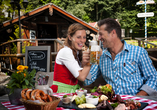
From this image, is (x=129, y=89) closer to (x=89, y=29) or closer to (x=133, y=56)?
(x=133, y=56)

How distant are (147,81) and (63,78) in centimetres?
116

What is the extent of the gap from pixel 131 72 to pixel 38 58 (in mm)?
3179

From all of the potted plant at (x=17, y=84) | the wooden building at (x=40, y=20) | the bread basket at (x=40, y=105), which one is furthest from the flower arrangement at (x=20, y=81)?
the wooden building at (x=40, y=20)

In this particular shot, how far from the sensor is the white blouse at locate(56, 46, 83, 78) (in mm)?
2393

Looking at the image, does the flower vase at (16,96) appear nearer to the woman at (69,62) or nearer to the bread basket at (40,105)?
the bread basket at (40,105)

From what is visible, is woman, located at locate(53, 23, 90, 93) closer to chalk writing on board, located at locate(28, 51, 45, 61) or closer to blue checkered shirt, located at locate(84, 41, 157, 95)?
blue checkered shirt, located at locate(84, 41, 157, 95)

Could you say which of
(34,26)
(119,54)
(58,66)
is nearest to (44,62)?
(58,66)

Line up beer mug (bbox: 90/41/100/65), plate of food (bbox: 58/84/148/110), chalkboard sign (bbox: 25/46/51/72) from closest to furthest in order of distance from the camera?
plate of food (bbox: 58/84/148/110)
beer mug (bbox: 90/41/100/65)
chalkboard sign (bbox: 25/46/51/72)

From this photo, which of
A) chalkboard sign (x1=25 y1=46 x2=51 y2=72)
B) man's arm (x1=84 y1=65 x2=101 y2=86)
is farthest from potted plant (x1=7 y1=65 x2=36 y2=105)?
chalkboard sign (x1=25 y1=46 x2=51 y2=72)

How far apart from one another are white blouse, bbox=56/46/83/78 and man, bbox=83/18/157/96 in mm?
471

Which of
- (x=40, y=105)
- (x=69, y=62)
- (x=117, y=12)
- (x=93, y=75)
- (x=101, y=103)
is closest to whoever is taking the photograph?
(x=40, y=105)

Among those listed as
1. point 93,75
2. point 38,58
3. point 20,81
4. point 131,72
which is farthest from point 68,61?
point 38,58

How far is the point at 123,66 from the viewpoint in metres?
2.58

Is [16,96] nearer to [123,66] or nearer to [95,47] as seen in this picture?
[95,47]
